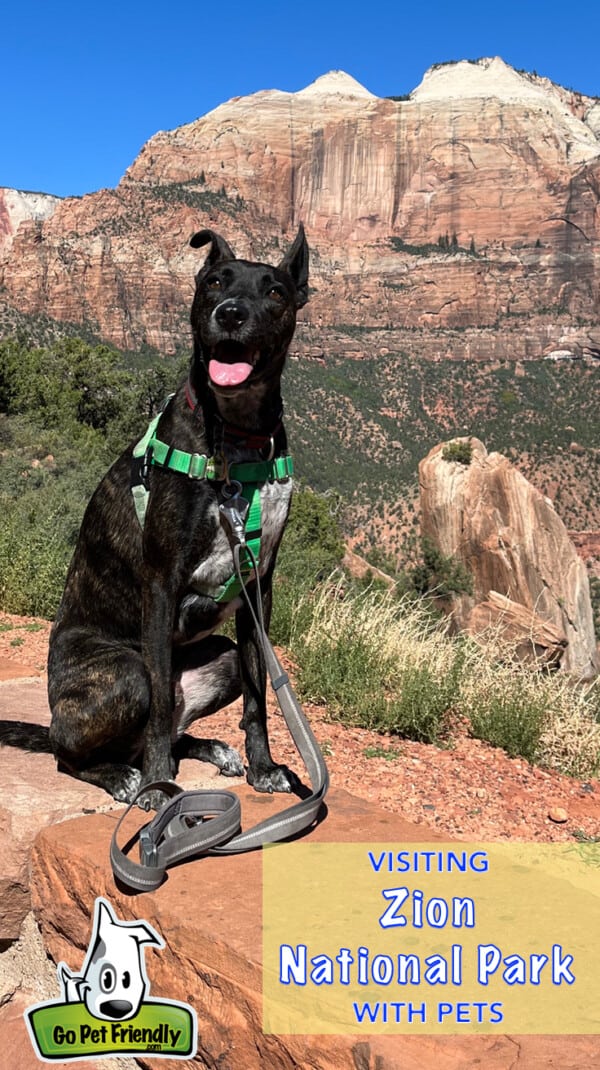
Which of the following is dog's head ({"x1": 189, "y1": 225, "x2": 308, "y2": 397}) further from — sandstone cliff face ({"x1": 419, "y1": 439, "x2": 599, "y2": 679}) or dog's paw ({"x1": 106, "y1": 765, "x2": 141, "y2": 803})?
sandstone cliff face ({"x1": 419, "y1": 439, "x2": 599, "y2": 679})

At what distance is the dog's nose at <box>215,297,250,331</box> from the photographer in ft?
9.48

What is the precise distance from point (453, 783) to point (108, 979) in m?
2.15

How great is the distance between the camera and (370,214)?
472 ft

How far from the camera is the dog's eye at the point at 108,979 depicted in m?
2.51

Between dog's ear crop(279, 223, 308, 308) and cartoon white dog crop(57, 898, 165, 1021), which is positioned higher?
dog's ear crop(279, 223, 308, 308)

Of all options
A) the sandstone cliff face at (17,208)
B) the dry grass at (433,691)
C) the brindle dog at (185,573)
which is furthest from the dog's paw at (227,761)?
the sandstone cliff face at (17,208)

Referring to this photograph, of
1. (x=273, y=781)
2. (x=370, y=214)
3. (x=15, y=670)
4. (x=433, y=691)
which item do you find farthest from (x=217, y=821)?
(x=370, y=214)

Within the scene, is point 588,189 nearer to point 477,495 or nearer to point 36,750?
point 477,495

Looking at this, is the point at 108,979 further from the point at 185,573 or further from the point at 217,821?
the point at 185,573

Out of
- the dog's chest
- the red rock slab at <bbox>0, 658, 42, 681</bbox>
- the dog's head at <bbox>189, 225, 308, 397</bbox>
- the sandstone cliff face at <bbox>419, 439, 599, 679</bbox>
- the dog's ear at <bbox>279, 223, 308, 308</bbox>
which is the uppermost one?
the dog's ear at <bbox>279, 223, 308, 308</bbox>

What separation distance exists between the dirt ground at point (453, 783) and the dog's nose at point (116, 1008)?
151cm

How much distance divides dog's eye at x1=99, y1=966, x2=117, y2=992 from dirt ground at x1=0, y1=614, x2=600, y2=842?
1518 mm

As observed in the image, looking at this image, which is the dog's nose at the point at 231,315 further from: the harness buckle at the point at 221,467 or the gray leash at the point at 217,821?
the gray leash at the point at 217,821

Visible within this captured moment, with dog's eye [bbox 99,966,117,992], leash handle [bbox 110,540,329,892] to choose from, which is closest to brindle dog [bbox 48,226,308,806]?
leash handle [bbox 110,540,329,892]
